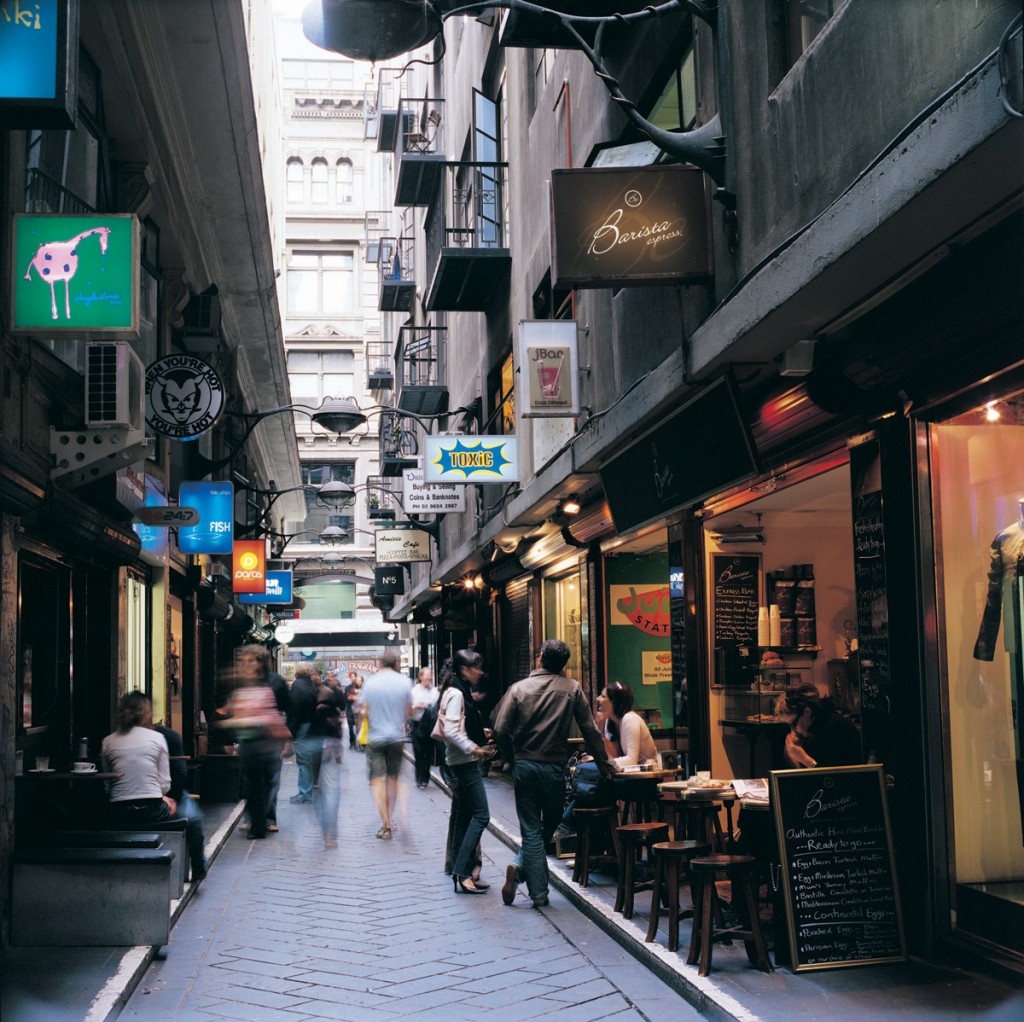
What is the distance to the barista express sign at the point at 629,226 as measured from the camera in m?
8.08

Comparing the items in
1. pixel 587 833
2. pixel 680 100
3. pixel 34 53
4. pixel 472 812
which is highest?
pixel 680 100

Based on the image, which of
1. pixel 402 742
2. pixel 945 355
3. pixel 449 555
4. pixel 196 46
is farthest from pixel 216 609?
Answer: pixel 945 355

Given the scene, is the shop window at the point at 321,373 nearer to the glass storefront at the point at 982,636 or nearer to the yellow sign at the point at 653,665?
the yellow sign at the point at 653,665

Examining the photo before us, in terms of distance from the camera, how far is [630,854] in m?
8.73

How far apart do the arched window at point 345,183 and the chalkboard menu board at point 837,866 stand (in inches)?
1996

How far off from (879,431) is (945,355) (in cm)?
87

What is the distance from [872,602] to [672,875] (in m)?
2.00

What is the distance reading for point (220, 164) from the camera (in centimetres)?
1462

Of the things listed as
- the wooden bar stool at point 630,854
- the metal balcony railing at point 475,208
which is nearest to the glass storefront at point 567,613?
the metal balcony railing at point 475,208

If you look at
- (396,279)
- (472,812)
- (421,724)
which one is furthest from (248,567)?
(472,812)

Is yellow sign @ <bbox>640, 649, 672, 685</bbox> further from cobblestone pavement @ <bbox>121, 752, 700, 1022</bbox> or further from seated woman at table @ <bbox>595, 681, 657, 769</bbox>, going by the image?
seated woman at table @ <bbox>595, 681, 657, 769</bbox>

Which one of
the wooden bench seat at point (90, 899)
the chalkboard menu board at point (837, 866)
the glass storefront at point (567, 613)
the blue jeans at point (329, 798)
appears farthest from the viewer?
the glass storefront at point (567, 613)

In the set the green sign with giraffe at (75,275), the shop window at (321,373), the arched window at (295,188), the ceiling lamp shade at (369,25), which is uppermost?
the arched window at (295,188)

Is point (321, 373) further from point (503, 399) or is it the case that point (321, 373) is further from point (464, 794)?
point (464, 794)
